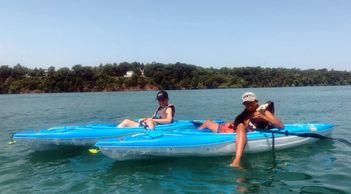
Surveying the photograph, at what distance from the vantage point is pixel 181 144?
8.89m

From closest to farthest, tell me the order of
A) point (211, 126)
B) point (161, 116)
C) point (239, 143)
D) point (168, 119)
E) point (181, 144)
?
point (239, 143) < point (181, 144) < point (211, 126) < point (168, 119) < point (161, 116)

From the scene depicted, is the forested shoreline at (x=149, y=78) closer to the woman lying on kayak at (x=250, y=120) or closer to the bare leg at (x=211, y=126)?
the bare leg at (x=211, y=126)

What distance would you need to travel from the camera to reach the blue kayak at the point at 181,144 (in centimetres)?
858

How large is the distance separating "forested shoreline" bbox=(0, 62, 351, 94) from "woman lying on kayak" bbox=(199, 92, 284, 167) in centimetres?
7828

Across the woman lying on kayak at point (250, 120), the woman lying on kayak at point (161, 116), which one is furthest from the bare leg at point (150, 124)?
the woman lying on kayak at point (250, 120)

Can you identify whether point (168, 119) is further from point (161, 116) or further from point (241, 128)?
point (241, 128)

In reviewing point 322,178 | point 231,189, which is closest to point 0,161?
point 231,189

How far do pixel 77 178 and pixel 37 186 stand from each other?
85 centimetres

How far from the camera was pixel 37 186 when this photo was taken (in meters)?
7.34

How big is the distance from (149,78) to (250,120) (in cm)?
7991

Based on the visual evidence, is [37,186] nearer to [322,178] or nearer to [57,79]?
[322,178]

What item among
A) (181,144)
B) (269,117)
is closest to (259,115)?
(269,117)

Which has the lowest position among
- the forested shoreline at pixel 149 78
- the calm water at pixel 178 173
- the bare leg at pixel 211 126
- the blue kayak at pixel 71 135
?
the calm water at pixel 178 173

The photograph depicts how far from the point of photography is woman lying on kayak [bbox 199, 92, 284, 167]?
27.9 ft
